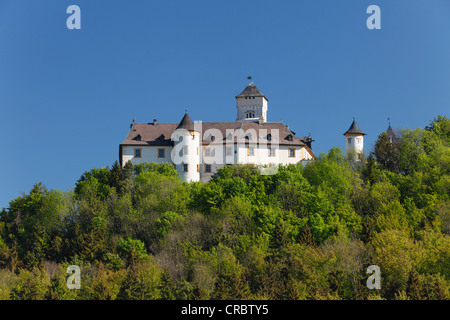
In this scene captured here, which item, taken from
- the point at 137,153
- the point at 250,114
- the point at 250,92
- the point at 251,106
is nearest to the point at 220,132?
the point at 137,153

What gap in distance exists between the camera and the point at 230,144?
86938 mm

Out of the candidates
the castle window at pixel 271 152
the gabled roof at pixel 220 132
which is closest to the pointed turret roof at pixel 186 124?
the gabled roof at pixel 220 132

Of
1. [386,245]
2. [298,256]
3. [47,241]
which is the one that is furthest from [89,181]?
[386,245]

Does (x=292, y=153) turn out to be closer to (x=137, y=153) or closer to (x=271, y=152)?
(x=271, y=152)

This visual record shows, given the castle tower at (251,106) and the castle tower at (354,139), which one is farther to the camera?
the castle tower at (251,106)

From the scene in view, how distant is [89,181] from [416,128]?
34267mm

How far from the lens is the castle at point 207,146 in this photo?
85125mm

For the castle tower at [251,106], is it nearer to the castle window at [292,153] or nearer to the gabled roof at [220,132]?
the gabled roof at [220,132]

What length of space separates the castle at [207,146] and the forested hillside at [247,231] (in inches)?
157

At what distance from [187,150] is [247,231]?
20.1 m

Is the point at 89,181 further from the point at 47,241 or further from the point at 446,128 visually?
the point at 446,128

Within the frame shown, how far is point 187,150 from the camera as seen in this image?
8462 centimetres

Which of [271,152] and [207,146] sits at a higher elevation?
[207,146]
